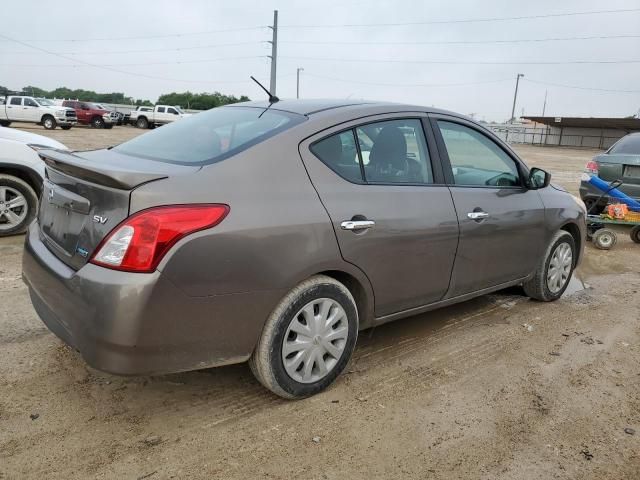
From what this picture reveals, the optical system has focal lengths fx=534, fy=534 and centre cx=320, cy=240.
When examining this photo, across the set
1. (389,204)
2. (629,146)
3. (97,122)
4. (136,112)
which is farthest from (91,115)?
(389,204)

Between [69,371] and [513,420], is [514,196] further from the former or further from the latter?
[69,371]

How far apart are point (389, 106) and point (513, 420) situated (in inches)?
78.9

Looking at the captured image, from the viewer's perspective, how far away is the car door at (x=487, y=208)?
143 inches

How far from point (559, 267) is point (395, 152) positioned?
7.55ft

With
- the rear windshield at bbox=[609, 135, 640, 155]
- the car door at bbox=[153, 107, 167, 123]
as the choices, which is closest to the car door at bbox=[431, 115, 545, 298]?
the rear windshield at bbox=[609, 135, 640, 155]

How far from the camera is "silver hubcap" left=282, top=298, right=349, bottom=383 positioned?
280 centimetres

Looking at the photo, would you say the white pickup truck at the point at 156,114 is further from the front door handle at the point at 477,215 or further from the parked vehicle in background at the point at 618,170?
the front door handle at the point at 477,215

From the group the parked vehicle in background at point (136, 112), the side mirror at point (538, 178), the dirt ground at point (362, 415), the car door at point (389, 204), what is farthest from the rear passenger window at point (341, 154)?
the parked vehicle in background at point (136, 112)

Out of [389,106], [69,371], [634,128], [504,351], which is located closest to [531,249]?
[504,351]

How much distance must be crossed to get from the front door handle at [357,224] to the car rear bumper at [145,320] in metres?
0.53

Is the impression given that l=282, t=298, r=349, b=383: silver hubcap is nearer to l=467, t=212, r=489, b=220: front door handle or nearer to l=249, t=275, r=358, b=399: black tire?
l=249, t=275, r=358, b=399: black tire

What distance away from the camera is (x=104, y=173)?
2.39 m

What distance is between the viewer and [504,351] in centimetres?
374

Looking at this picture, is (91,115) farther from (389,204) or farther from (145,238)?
(145,238)
